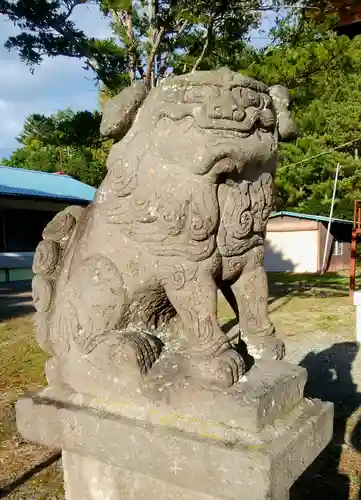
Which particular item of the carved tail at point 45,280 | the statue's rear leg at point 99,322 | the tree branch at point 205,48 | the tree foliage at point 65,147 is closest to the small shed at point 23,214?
the tree foliage at point 65,147

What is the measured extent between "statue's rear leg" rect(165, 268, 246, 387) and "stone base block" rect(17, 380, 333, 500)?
182 mm

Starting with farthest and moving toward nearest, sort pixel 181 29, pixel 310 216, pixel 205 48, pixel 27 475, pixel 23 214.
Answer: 1. pixel 310 216
2. pixel 23 214
3. pixel 181 29
4. pixel 205 48
5. pixel 27 475

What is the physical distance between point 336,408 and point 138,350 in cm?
256

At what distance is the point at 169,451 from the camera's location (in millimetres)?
1325

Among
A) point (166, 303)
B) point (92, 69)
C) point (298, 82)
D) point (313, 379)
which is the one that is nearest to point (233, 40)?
point (298, 82)

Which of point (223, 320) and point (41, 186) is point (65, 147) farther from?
point (41, 186)

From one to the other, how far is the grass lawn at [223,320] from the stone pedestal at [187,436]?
1.14 m

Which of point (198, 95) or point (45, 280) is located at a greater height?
point (198, 95)

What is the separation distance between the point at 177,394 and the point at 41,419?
509mm

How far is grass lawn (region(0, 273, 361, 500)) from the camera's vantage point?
254cm

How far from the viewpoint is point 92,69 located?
552 centimetres

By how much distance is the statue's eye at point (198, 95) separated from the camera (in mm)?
1328

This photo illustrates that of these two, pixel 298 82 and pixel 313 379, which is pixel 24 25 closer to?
pixel 298 82

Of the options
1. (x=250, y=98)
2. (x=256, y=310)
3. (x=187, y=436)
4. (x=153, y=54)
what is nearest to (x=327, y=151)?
(x=153, y=54)
